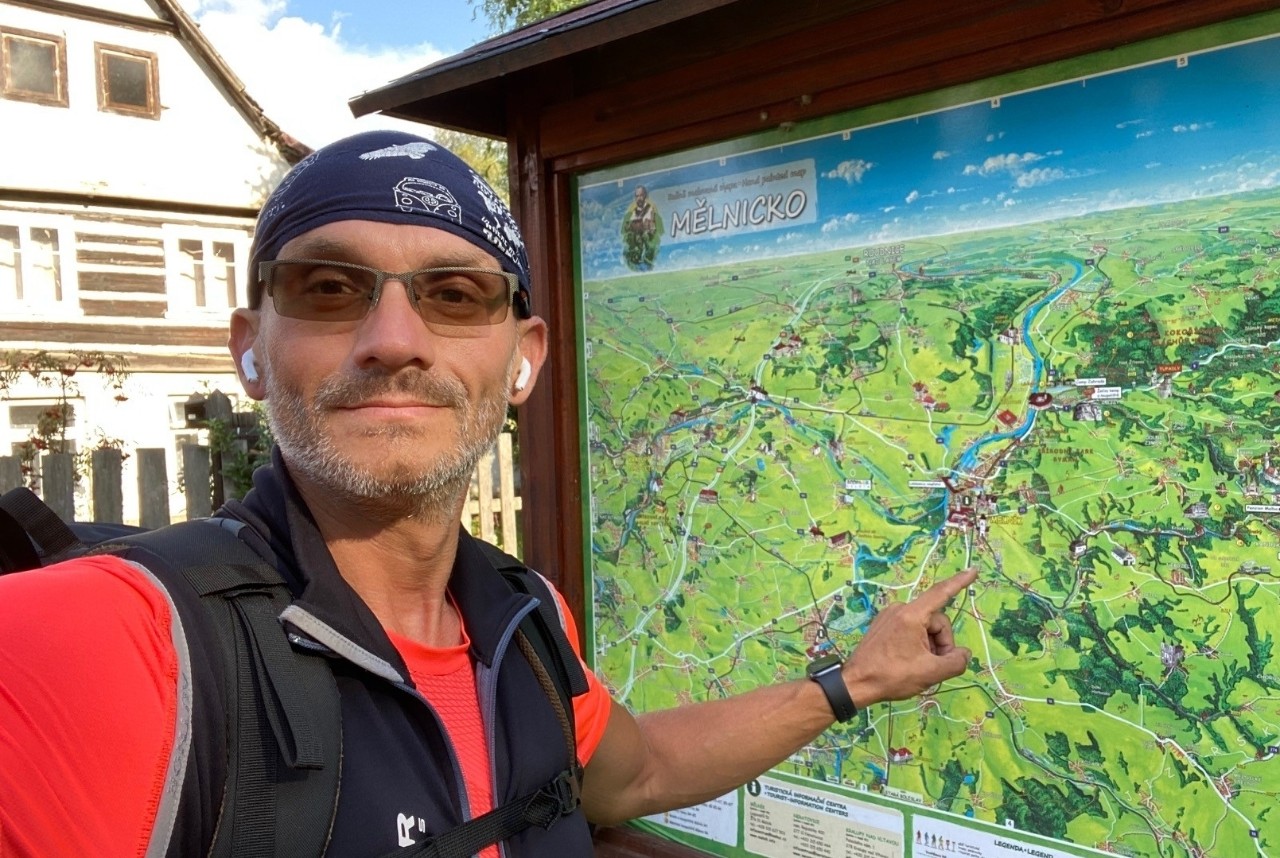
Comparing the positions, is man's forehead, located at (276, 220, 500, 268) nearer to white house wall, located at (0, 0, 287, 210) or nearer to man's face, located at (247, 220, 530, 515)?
man's face, located at (247, 220, 530, 515)

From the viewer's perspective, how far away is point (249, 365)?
171cm

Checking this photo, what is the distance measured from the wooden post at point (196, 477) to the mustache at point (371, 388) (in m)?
3.94

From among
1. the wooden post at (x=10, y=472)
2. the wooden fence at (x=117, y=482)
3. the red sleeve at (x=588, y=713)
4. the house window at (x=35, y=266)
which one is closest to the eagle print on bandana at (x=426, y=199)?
the red sleeve at (x=588, y=713)

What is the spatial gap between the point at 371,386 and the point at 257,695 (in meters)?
0.51

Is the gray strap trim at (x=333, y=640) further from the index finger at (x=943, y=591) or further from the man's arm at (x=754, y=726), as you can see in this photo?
the index finger at (x=943, y=591)

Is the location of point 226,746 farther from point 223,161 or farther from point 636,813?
point 223,161

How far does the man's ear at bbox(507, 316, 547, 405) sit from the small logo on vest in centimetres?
76

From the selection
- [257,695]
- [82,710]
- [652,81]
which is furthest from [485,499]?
[82,710]

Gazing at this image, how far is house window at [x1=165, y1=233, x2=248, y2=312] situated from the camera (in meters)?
16.2

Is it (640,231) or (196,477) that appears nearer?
(640,231)

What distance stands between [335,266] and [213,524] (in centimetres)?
43

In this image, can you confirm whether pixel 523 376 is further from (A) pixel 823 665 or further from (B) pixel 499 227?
(A) pixel 823 665

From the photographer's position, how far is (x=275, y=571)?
137 cm

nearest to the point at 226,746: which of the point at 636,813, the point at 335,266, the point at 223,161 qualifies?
the point at 335,266
